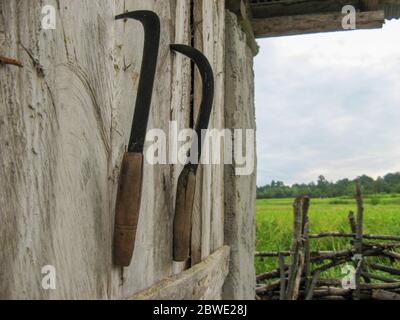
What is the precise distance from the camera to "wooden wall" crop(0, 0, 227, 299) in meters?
0.52

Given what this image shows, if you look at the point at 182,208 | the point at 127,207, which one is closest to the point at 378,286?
the point at 182,208

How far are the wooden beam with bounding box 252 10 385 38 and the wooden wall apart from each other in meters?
1.42

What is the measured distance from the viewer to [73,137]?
62 centimetres

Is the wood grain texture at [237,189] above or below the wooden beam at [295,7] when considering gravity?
below

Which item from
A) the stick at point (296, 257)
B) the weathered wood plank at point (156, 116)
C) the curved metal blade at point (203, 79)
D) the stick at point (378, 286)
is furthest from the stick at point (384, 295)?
the curved metal blade at point (203, 79)

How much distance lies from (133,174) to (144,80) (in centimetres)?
15

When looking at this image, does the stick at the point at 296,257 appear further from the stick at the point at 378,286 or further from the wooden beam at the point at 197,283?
the wooden beam at the point at 197,283

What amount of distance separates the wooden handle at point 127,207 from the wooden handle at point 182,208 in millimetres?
271

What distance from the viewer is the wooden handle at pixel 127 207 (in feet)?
2.27

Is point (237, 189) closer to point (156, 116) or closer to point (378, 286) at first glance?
point (156, 116)

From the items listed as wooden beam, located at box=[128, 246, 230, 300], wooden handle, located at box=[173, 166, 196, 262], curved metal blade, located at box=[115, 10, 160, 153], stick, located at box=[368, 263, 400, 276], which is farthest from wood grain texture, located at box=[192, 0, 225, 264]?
stick, located at box=[368, 263, 400, 276]
